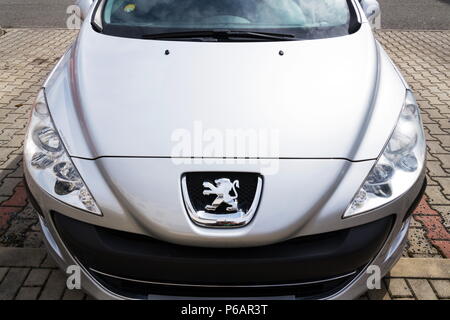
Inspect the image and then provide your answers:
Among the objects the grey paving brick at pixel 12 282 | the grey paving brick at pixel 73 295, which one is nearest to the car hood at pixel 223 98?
the grey paving brick at pixel 73 295

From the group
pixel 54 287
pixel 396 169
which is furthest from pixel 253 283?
pixel 54 287

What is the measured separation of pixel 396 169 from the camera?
1.86 metres

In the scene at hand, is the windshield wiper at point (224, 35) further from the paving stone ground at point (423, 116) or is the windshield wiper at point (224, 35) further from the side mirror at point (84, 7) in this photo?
the paving stone ground at point (423, 116)

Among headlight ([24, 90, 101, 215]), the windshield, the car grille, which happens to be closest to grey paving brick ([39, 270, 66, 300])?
the car grille

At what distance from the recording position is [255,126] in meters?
1.88

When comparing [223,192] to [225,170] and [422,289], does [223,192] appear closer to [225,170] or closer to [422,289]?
[225,170]

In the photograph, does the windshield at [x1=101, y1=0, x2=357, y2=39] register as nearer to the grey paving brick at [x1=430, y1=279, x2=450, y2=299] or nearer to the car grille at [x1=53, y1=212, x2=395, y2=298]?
the car grille at [x1=53, y1=212, x2=395, y2=298]

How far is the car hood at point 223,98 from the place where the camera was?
1835 mm

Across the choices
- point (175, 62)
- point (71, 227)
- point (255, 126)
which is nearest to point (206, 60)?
point (175, 62)

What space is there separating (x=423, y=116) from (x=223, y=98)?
3005 mm

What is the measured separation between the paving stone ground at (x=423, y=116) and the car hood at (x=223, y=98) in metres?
0.95

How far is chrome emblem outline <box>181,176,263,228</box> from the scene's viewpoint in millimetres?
1653

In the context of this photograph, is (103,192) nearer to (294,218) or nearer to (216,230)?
(216,230)

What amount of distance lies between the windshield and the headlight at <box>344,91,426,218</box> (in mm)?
767
